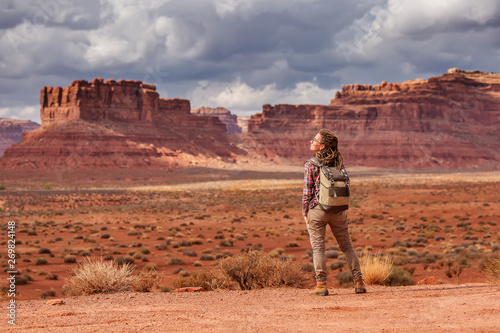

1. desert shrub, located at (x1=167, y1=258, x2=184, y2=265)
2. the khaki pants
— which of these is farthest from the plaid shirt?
desert shrub, located at (x1=167, y1=258, x2=184, y2=265)

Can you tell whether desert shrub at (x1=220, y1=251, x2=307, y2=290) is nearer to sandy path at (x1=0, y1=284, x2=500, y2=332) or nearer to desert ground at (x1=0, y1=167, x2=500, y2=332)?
desert ground at (x1=0, y1=167, x2=500, y2=332)

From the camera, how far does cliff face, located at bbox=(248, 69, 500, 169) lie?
147 m

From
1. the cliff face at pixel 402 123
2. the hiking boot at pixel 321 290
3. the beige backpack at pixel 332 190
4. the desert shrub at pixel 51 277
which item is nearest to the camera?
the beige backpack at pixel 332 190

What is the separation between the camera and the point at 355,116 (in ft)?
515

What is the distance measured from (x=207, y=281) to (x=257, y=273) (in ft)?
3.44

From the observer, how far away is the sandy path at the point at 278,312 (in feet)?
17.3

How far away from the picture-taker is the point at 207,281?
960 centimetres

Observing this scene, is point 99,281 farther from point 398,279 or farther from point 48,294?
point 398,279

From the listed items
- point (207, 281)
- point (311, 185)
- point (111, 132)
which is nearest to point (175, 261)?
point (207, 281)

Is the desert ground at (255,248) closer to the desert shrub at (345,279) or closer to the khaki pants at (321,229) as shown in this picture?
the khaki pants at (321,229)

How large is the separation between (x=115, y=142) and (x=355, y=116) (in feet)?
239

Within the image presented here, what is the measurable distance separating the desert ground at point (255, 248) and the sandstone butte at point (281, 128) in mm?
63104

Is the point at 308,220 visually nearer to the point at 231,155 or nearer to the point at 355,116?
the point at 231,155

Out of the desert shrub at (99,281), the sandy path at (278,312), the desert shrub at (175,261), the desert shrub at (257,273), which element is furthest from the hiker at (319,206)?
the desert shrub at (175,261)
